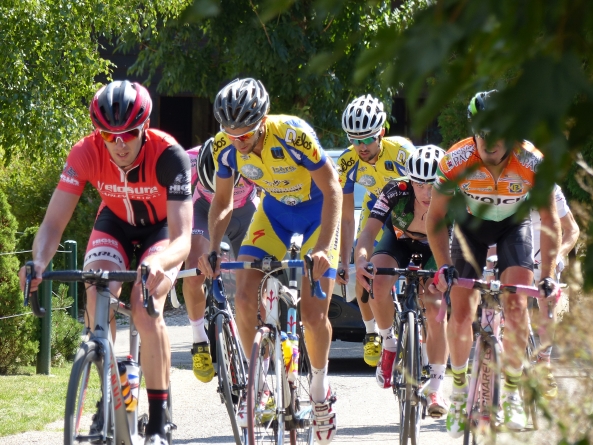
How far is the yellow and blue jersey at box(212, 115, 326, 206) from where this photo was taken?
574cm

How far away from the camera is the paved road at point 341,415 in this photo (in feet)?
22.1

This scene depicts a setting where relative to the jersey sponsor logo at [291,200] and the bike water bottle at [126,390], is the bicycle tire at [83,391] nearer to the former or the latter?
the bike water bottle at [126,390]

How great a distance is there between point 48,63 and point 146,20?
1.82m

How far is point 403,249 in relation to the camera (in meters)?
7.29

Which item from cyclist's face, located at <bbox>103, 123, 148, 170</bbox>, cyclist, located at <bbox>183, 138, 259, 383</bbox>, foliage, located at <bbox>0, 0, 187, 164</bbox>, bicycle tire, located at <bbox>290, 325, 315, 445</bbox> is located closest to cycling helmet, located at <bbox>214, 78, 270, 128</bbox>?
cyclist's face, located at <bbox>103, 123, 148, 170</bbox>

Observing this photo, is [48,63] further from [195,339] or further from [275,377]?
[275,377]

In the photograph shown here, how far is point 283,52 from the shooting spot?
14086 millimetres

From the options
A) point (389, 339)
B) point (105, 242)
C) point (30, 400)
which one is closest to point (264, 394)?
point (105, 242)

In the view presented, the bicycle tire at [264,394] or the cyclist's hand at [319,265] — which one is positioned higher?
the cyclist's hand at [319,265]

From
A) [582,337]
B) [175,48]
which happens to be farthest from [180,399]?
[175,48]

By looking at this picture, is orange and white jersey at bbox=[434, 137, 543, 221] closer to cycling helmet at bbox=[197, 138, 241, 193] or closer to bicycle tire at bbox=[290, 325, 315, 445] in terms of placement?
bicycle tire at bbox=[290, 325, 315, 445]

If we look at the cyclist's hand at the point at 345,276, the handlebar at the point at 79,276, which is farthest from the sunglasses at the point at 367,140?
the handlebar at the point at 79,276

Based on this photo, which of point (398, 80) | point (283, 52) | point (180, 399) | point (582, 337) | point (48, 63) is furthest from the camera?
point (283, 52)

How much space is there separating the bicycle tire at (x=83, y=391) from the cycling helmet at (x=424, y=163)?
3057mm
